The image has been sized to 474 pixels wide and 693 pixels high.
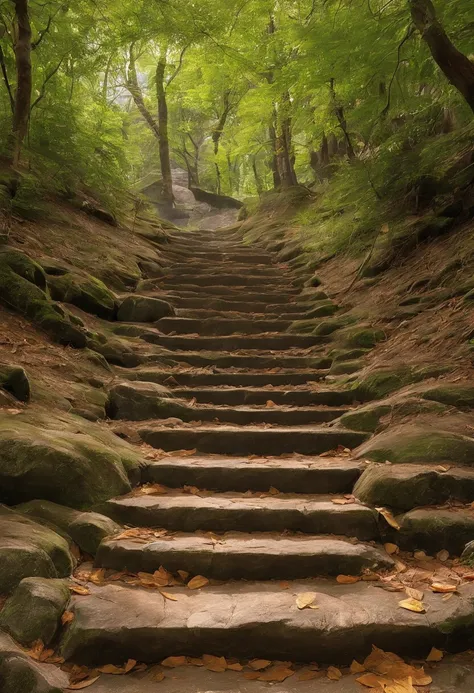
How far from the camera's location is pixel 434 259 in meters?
6.96

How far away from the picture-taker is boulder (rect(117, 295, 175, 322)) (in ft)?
24.4

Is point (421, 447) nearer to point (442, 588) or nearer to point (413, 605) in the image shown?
point (442, 588)

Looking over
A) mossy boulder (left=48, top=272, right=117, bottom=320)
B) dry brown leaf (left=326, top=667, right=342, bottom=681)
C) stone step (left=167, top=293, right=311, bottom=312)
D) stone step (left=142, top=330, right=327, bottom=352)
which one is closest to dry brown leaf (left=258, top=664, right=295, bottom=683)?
dry brown leaf (left=326, top=667, right=342, bottom=681)

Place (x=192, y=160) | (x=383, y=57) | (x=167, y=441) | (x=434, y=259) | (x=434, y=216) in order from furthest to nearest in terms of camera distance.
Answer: (x=192, y=160) → (x=434, y=216) → (x=434, y=259) → (x=383, y=57) → (x=167, y=441)

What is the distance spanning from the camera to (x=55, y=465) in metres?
3.25

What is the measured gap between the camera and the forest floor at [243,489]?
2369mm

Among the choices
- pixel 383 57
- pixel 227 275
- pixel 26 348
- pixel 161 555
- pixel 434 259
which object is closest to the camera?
pixel 161 555

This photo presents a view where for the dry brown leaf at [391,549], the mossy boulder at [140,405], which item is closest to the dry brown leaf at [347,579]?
the dry brown leaf at [391,549]

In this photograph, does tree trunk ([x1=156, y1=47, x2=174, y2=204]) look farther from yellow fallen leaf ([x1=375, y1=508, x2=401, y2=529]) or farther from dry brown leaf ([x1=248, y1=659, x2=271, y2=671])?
dry brown leaf ([x1=248, y1=659, x2=271, y2=671])

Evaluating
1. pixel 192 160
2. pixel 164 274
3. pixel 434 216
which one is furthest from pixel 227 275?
pixel 192 160

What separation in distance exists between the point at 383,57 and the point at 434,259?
9.23ft

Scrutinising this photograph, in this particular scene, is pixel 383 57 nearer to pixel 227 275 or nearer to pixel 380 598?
pixel 227 275

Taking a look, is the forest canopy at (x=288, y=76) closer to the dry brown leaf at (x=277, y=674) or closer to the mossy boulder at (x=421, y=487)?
the mossy boulder at (x=421, y=487)

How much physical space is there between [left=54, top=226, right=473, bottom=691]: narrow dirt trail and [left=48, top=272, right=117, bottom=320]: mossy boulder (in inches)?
60.8
